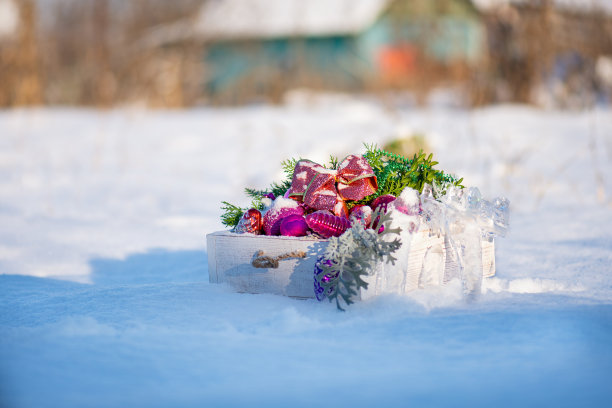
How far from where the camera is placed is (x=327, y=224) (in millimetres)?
2070

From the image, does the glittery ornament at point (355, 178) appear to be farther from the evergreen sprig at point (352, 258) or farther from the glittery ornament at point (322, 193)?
the evergreen sprig at point (352, 258)

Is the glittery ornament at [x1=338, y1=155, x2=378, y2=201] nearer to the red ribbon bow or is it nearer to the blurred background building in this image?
the red ribbon bow

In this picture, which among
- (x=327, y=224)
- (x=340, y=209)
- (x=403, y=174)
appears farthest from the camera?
(x=403, y=174)

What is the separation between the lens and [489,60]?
9125 millimetres

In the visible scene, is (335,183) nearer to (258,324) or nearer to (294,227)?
(294,227)

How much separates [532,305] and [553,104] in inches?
305

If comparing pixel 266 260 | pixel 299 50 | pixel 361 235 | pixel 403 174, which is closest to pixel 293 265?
pixel 266 260

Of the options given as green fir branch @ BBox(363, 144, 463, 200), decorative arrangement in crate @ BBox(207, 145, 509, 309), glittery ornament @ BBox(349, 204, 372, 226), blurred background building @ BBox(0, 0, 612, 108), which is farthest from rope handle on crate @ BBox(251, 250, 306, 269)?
blurred background building @ BBox(0, 0, 612, 108)

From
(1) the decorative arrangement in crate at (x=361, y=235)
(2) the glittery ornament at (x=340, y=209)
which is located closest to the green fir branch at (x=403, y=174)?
(1) the decorative arrangement in crate at (x=361, y=235)

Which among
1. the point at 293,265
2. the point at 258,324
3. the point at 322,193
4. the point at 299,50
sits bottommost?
the point at 258,324

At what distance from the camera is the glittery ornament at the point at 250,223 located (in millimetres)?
2277

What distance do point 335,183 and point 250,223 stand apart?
1.15ft

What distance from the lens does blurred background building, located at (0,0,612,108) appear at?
29.1ft

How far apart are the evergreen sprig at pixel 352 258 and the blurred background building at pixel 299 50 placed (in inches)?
231
